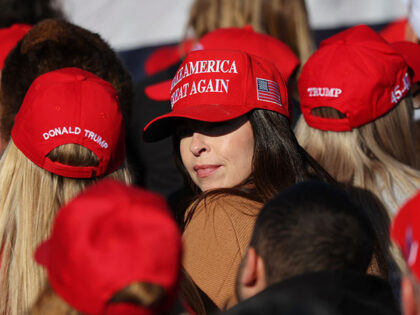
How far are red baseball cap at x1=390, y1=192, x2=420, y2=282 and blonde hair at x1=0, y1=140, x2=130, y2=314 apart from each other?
3.77ft

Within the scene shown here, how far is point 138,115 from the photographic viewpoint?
351 cm

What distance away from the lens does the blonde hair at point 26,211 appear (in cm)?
211

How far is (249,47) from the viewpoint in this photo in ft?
10.5

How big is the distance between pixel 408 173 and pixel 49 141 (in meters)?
1.47

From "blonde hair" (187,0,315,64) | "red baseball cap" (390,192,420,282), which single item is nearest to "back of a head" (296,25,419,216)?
"blonde hair" (187,0,315,64)

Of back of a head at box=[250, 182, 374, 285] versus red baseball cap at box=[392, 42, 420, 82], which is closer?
back of a head at box=[250, 182, 374, 285]

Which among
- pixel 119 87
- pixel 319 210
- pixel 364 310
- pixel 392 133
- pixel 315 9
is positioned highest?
pixel 319 210

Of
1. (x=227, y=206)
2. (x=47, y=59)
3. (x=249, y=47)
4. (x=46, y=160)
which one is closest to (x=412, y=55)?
(x=249, y=47)

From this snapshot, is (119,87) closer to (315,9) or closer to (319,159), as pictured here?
(319,159)

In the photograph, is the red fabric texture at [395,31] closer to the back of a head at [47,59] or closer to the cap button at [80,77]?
the back of a head at [47,59]

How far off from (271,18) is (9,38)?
57.4 inches

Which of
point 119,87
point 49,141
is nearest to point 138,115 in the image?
point 119,87

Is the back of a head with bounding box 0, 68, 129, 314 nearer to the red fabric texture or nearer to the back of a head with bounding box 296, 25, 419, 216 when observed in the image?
the back of a head with bounding box 296, 25, 419, 216

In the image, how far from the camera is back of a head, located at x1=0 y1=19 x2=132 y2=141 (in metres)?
2.62
